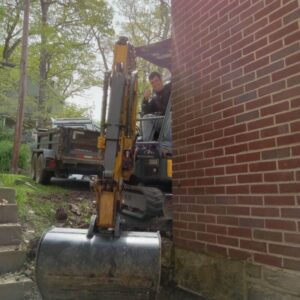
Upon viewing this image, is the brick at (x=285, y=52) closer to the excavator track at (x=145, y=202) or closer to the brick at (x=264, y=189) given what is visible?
the brick at (x=264, y=189)

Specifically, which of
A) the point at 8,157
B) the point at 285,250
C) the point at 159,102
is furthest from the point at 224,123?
the point at 8,157

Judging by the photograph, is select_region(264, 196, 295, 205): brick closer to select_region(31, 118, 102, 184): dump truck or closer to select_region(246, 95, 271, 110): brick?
select_region(246, 95, 271, 110): brick

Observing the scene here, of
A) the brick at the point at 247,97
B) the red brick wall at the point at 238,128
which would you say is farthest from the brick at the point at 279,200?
the brick at the point at 247,97

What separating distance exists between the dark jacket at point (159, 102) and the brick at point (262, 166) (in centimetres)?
284

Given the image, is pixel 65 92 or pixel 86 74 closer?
pixel 86 74

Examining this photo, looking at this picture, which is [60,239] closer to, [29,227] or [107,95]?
[107,95]

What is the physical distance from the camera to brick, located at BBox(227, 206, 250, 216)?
3.62 metres

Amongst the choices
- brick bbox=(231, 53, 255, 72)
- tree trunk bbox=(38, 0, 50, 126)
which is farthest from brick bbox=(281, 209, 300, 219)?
tree trunk bbox=(38, 0, 50, 126)

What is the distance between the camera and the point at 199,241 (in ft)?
14.1

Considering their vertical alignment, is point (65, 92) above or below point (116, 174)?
above

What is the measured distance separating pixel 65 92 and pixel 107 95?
23.1 m

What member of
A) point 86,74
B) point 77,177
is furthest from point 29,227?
point 86,74

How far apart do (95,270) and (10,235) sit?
5.41 feet

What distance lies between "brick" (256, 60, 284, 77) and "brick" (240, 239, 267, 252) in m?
1.42
